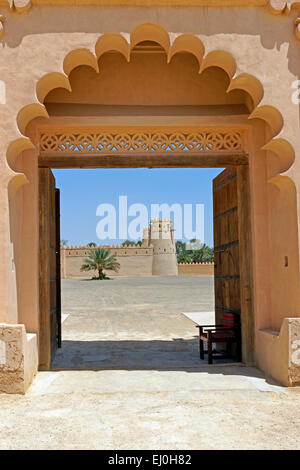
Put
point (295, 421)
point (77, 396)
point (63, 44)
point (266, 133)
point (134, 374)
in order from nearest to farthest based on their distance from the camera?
1. point (295, 421)
2. point (77, 396)
3. point (63, 44)
4. point (134, 374)
5. point (266, 133)

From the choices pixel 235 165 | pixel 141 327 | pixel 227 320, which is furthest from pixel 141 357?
pixel 141 327

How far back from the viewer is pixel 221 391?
499 cm

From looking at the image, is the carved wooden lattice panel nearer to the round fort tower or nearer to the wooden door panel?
the wooden door panel

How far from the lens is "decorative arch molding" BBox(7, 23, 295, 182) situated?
5.31 m

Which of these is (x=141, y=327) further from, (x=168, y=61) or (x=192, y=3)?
(x=192, y=3)

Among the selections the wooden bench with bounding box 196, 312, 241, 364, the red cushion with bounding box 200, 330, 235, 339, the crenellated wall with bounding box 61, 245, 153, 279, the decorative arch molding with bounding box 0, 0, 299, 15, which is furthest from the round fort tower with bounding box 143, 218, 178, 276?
the decorative arch molding with bounding box 0, 0, 299, 15

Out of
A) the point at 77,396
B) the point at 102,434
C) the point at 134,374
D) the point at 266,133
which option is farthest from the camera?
the point at 266,133

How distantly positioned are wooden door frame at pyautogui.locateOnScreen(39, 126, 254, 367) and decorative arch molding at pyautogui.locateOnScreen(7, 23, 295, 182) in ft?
2.69

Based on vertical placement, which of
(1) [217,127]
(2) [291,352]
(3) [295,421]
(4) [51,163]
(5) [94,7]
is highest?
(5) [94,7]

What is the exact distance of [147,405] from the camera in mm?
4512

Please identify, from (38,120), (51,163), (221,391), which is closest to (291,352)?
(221,391)

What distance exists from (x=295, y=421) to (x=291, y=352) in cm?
114

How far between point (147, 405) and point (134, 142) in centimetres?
344

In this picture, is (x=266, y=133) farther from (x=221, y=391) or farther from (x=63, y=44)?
(x=221, y=391)
